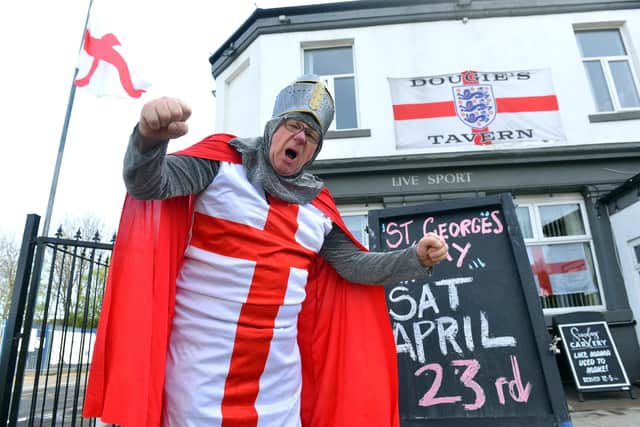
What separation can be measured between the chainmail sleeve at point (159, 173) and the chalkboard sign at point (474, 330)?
1680 mm

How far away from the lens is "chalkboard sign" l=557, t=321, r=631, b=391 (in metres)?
4.72

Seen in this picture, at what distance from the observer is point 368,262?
5.46 feet

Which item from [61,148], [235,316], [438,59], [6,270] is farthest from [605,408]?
[6,270]

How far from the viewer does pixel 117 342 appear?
1.10 metres

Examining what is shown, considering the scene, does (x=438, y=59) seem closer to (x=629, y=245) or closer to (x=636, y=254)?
(x=629, y=245)

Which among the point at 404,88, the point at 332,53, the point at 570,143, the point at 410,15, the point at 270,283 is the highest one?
the point at 410,15

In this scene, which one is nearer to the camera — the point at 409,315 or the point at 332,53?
the point at 409,315

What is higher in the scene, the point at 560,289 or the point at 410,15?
the point at 410,15

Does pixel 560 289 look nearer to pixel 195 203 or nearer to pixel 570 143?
pixel 570 143

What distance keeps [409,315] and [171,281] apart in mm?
1691

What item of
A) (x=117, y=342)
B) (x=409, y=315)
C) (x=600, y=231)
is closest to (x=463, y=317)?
(x=409, y=315)

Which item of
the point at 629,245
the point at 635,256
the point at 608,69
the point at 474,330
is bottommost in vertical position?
the point at 474,330

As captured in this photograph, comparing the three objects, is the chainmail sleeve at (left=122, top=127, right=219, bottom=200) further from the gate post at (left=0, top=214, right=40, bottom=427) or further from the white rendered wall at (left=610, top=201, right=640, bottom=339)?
the white rendered wall at (left=610, top=201, right=640, bottom=339)

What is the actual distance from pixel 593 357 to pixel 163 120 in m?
5.95
